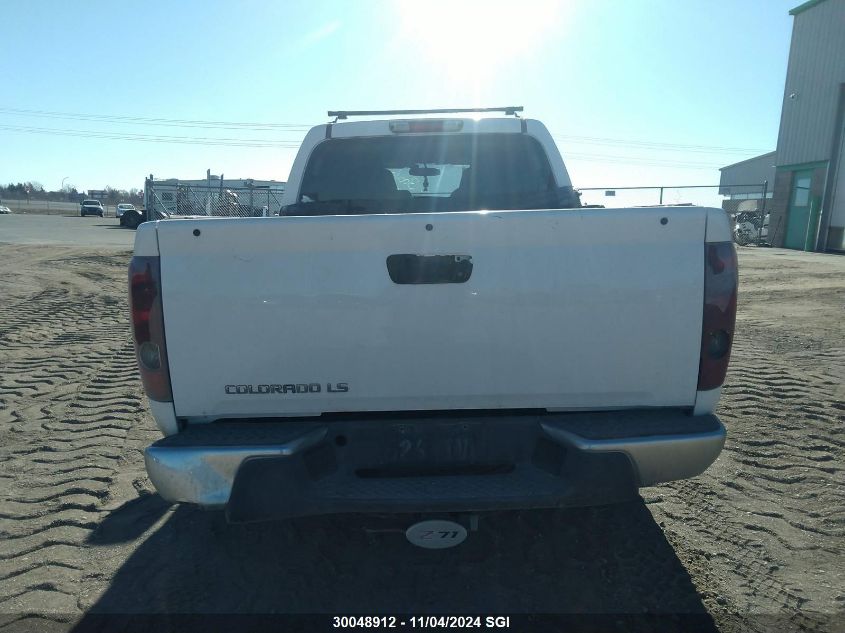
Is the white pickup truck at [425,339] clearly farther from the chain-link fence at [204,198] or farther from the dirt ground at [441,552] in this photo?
the chain-link fence at [204,198]

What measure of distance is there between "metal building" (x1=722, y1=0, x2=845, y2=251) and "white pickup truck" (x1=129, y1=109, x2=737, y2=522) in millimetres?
23351

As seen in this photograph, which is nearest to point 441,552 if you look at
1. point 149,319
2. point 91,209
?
point 149,319

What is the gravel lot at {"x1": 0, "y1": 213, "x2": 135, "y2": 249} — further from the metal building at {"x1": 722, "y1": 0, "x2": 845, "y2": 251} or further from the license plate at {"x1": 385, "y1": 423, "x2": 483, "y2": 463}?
the metal building at {"x1": 722, "y1": 0, "x2": 845, "y2": 251}

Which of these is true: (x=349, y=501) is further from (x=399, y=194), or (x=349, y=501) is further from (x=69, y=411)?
(x=69, y=411)

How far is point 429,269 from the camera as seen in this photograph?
96.7 inches

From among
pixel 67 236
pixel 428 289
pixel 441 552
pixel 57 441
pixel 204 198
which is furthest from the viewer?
pixel 67 236

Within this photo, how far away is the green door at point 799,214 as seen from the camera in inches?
892

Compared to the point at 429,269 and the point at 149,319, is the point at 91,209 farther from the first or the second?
the point at 429,269

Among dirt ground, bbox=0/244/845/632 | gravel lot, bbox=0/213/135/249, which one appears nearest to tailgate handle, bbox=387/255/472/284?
dirt ground, bbox=0/244/845/632

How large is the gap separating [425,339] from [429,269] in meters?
0.28

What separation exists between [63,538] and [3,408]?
2.54 metres

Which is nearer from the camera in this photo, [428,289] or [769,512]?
[428,289]

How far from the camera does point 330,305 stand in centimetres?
245

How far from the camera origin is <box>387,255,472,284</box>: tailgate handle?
2453mm
